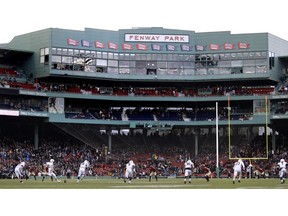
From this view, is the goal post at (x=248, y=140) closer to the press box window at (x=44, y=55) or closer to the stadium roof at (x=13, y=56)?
the press box window at (x=44, y=55)

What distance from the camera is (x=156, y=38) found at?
78.1m

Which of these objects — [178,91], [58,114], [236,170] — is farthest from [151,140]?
[236,170]

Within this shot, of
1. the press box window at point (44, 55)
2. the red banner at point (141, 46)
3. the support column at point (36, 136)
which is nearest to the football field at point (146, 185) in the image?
the support column at point (36, 136)

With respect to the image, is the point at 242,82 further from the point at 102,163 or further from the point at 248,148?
the point at 102,163

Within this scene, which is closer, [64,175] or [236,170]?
[236,170]

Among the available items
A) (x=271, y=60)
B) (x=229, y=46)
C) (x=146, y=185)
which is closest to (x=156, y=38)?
(x=229, y=46)

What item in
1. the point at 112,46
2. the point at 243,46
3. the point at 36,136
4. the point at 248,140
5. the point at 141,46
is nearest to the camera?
the point at 36,136

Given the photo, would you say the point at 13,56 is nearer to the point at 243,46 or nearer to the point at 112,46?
the point at 112,46

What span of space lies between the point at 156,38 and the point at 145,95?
761 cm

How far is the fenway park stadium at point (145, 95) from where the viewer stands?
235ft

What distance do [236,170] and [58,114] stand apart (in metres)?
A: 34.1

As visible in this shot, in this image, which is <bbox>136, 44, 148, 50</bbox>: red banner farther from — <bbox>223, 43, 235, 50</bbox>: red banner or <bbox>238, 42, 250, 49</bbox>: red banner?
<bbox>238, 42, 250, 49</bbox>: red banner

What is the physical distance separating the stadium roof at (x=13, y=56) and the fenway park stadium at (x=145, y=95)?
0.53 feet

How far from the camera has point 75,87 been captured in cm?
7575
